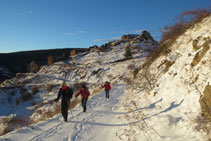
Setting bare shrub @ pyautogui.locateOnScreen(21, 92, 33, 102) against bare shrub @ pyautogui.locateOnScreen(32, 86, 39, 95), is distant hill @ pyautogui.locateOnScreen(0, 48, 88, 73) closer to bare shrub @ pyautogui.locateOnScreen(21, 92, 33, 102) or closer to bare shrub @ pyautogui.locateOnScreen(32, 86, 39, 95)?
bare shrub @ pyautogui.locateOnScreen(32, 86, 39, 95)

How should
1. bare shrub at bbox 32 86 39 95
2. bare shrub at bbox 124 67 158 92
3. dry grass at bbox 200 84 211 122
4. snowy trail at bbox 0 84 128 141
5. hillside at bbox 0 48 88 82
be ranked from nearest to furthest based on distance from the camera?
dry grass at bbox 200 84 211 122
snowy trail at bbox 0 84 128 141
bare shrub at bbox 124 67 158 92
bare shrub at bbox 32 86 39 95
hillside at bbox 0 48 88 82

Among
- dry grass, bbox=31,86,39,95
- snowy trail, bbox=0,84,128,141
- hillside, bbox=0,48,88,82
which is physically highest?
hillside, bbox=0,48,88,82

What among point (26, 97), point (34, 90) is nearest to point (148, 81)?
point (26, 97)

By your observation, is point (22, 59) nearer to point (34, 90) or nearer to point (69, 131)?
point (34, 90)

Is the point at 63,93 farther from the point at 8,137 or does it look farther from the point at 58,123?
the point at 8,137

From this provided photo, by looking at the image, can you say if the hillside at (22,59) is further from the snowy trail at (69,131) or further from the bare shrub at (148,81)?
the snowy trail at (69,131)

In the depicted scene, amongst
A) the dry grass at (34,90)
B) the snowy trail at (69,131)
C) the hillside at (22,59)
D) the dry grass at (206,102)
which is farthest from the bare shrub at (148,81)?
the hillside at (22,59)

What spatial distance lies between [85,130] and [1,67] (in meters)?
85.5

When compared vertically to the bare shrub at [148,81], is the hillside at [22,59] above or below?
above

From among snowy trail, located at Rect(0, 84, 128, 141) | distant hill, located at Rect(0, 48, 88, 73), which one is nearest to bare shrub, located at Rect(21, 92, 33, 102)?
snowy trail, located at Rect(0, 84, 128, 141)

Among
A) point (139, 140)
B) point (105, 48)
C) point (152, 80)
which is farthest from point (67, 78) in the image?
point (139, 140)

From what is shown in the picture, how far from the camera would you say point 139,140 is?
328cm

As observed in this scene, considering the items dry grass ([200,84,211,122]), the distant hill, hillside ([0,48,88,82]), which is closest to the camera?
dry grass ([200,84,211,122])

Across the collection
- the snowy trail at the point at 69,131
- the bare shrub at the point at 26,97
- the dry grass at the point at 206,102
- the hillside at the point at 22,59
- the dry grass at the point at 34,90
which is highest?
the hillside at the point at 22,59
